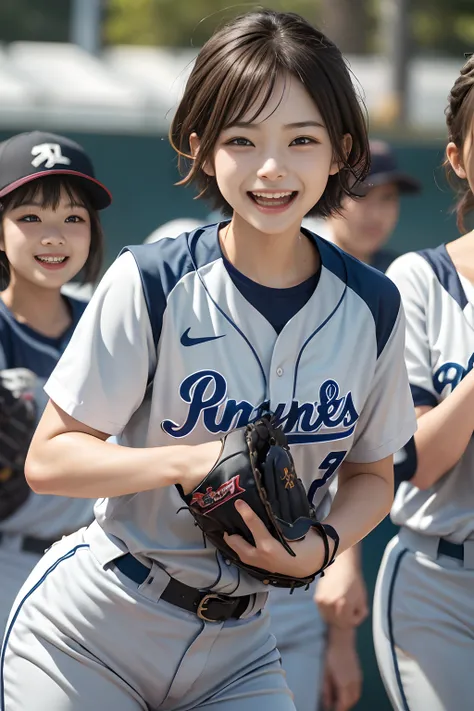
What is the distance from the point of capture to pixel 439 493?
2.59 meters

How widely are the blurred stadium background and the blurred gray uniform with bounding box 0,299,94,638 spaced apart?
61 centimetres

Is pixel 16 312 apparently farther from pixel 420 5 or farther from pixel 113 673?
pixel 420 5

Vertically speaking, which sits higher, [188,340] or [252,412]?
[188,340]

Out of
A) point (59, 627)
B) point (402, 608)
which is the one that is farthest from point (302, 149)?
point (402, 608)

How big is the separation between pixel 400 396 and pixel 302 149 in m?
0.51

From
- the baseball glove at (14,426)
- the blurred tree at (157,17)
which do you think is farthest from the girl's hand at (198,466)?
the blurred tree at (157,17)

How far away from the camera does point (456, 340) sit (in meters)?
2.54

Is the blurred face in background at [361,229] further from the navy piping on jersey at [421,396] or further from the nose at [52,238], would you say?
the navy piping on jersey at [421,396]

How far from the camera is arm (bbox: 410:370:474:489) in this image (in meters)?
2.45

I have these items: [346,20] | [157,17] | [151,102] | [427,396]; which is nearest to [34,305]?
[427,396]

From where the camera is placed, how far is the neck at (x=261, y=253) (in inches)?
85.2

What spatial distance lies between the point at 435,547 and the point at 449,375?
378 millimetres

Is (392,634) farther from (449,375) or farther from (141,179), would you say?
(141,179)

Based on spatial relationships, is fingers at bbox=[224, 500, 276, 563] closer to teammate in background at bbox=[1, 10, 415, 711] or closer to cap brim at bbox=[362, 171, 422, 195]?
teammate in background at bbox=[1, 10, 415, 711]
